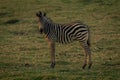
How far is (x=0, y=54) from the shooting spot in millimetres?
21250

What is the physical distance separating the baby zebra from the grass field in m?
0.91

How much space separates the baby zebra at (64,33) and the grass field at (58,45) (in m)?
0.91

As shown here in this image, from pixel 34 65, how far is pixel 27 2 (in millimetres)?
23472

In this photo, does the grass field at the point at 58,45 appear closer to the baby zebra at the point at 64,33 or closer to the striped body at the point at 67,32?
the baby zebra at the point at 64,33

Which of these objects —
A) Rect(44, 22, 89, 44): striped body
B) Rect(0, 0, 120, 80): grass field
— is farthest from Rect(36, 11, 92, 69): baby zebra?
Rect(0, 0, 120, 80): grass field

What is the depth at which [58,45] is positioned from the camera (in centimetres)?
2433

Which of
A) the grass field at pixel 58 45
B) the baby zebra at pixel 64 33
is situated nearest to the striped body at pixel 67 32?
the baby zebra at pixel 64 33

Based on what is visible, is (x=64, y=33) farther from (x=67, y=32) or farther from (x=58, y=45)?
(x=58, y=45)

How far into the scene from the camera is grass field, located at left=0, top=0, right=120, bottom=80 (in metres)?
15.5

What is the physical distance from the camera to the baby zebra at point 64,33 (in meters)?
17.9

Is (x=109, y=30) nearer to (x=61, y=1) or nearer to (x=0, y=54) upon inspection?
(x=0, y=54)

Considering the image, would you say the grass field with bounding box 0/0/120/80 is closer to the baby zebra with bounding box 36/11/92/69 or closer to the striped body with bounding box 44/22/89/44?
the baby zebra with bounding box 36/11/92/69

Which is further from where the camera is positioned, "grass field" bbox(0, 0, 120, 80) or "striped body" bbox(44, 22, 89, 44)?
"striped body" bbox(44, 22, 89, 44)

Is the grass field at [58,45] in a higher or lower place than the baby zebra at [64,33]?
lower
